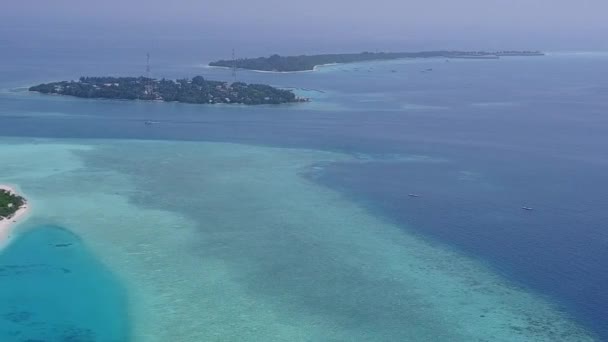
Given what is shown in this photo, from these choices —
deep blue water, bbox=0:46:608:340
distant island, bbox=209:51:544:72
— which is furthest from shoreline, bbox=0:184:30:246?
distant island, bbox=209:51:544:72

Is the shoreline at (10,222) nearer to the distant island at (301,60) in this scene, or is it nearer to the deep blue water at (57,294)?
the deep blue water at (57,294)

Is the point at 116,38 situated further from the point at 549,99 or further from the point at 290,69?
the point at 549,99

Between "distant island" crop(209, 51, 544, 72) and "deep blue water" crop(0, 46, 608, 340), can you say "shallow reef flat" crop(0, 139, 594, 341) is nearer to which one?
"deep blue water" crop(0, 46, 608, 340)

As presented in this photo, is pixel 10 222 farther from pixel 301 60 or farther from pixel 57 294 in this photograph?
pixel 301 60

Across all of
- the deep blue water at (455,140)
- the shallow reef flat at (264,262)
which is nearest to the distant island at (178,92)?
the deep blue water at (455,140)

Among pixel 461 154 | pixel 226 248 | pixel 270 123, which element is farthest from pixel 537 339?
pixel 270 123
